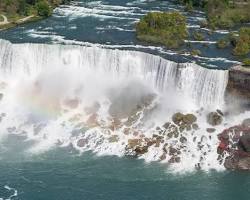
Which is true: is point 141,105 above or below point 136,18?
below

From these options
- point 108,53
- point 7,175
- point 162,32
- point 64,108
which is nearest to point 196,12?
point 162,32

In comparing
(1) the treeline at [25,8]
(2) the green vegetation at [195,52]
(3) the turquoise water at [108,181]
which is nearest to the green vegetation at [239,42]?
(2) the green vegetation at [195,52]

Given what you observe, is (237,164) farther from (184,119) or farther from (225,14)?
(225,14)

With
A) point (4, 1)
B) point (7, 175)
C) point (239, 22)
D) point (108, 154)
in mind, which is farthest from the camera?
point (4, 1)

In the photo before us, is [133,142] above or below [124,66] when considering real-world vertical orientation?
→ below

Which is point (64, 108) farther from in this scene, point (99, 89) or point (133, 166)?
point (133, 166)

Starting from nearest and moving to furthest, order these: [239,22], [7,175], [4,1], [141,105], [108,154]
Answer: [7,175] < [108,154] < [141,105] < [239,22] < [4,1]

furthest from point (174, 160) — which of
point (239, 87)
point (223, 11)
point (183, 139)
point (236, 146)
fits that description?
point (223, 11)
